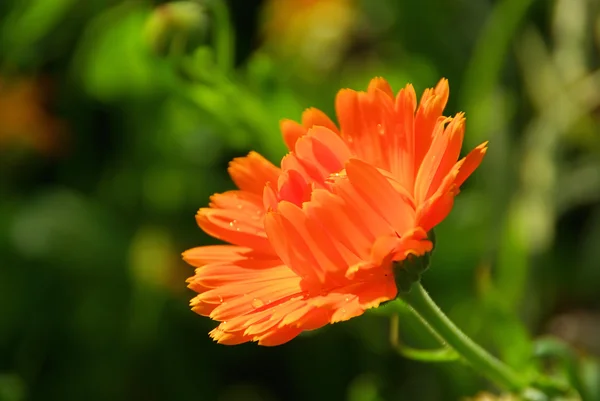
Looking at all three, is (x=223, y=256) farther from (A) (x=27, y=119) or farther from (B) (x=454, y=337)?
(A) (x=27, y=119)

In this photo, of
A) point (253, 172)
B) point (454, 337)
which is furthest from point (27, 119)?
point (454, 337)

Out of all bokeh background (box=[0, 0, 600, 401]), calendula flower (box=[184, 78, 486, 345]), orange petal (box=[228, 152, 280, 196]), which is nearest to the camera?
calendula flower (box=[184, 78, 486, 345])

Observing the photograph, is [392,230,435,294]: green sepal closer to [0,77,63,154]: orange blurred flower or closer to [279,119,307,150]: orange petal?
[279,119,307,150]: orange petal

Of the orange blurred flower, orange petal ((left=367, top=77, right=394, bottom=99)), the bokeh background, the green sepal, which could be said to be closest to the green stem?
the green sepal

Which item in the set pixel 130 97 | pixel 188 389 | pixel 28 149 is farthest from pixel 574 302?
pixel 28 149

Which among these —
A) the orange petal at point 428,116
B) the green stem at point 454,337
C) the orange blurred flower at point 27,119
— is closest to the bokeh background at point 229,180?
the orange blurred flower at point 27,119

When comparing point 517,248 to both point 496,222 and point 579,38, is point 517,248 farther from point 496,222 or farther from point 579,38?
point 579,38

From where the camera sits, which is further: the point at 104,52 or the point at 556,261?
the point at 104,52

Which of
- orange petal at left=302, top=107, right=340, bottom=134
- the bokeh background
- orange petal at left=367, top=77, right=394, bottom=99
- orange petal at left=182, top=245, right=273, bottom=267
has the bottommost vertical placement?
the bokeh background
